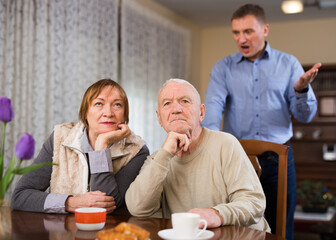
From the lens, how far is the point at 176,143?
154cm

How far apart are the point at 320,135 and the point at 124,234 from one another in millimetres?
5768

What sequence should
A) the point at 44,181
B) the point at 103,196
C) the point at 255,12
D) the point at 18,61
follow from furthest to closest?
the point at 18,61
the point at 255,12
the point at 44,181
the point at 103,196

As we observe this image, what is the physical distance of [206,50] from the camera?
22.8ft

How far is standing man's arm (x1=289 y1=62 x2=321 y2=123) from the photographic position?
93.4 inches

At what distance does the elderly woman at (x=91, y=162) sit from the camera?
1.68 m

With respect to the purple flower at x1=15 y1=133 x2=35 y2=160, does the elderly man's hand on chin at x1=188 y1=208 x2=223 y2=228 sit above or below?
below

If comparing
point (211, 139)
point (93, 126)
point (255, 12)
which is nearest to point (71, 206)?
point (93, 126)

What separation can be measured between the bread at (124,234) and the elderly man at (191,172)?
0.48m

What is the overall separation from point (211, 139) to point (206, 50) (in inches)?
213

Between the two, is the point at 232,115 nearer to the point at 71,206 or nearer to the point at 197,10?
the point at 71,206

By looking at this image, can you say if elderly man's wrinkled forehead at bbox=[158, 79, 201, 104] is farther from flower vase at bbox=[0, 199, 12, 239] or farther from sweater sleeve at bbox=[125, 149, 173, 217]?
flower vase at bbox=[0, 199, 12, 239]

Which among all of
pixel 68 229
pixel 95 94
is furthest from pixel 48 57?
pixel 68 229

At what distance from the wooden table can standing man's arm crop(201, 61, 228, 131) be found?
1.00 meters

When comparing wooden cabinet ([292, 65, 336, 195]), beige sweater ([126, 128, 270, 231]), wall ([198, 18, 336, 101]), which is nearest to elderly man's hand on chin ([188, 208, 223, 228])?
beige sweater ([126, 128, 270, 231])
